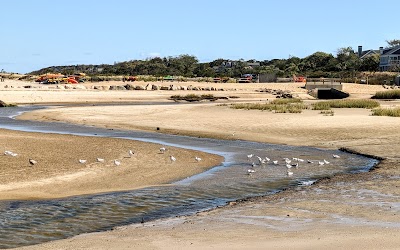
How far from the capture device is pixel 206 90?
64.6 m

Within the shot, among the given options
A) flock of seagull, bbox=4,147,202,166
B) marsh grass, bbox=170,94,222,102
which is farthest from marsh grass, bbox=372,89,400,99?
flock of seagull, bbox=4,147,202,166

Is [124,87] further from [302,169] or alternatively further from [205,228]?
[205,228]

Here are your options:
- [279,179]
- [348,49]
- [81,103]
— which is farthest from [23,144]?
[348,49]

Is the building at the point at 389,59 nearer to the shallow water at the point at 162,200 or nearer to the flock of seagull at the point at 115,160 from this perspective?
the shallow water at the point at 162,200

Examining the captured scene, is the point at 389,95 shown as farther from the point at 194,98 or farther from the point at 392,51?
the point at 392,51

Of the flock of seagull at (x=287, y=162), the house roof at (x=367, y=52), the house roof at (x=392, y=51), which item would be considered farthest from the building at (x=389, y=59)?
the flock of seagull at (x=287, y=162)

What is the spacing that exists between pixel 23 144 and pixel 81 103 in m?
30.5

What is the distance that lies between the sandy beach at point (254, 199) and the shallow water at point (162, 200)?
55cm

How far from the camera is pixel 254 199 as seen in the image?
11125 millimetres

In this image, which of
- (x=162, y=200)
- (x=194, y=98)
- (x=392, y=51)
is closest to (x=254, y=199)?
(x=162, y=200)

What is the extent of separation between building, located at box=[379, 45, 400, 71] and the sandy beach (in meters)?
78.4

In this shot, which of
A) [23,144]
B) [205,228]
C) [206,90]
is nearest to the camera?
[205,228]

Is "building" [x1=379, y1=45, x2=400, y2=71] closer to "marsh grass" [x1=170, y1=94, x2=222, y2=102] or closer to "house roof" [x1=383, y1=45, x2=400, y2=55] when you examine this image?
"house roof" [x1=383, y1=45, x2=400, y2=55]

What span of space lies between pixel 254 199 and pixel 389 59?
98858mm
